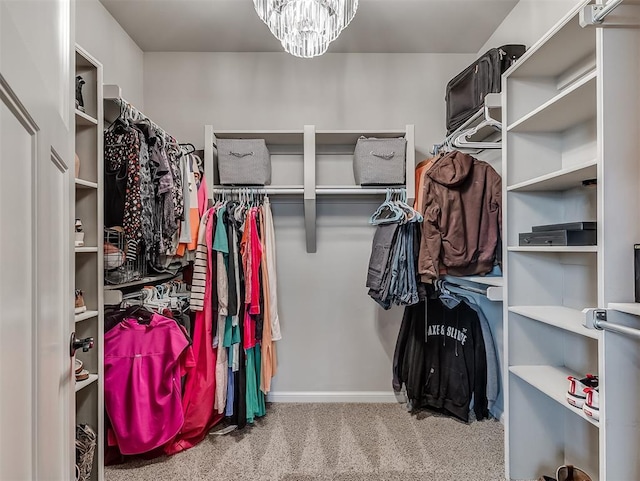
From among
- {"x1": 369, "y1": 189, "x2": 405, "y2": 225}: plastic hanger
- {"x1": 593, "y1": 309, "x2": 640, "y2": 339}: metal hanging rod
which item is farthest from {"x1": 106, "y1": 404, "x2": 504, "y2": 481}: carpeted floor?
{"x1": 369, "y1": 189, "x2": 405, "y2": 225}: plastic hanger

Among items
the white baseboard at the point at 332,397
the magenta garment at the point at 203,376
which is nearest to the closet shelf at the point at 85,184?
the magenta garment at the point at 203,376

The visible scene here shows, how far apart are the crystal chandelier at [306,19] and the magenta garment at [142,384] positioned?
155cm

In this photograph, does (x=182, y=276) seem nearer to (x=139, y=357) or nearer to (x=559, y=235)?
(x=139, y=357)

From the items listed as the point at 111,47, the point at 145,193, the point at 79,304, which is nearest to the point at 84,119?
the point at 145,193

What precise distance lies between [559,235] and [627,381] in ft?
1.82

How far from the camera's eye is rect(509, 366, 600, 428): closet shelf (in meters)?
1.55

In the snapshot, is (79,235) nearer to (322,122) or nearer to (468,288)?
(322,122)

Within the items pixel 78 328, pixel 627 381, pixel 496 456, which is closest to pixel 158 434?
pixel 78 328

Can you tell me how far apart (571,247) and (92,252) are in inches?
79.5

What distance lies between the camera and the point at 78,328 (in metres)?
1.77

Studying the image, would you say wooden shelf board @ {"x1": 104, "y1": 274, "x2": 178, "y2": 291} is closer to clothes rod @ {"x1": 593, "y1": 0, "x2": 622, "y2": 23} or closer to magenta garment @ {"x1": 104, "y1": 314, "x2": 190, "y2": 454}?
magenta garment @ {"x1": 104, "y1": 314, "x2": 190, "y2": 454}

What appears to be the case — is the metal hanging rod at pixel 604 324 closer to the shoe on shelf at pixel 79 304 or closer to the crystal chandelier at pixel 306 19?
the crystal chandelier at pixel 306 19

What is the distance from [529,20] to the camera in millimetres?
2070

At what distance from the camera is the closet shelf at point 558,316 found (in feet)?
4.67
